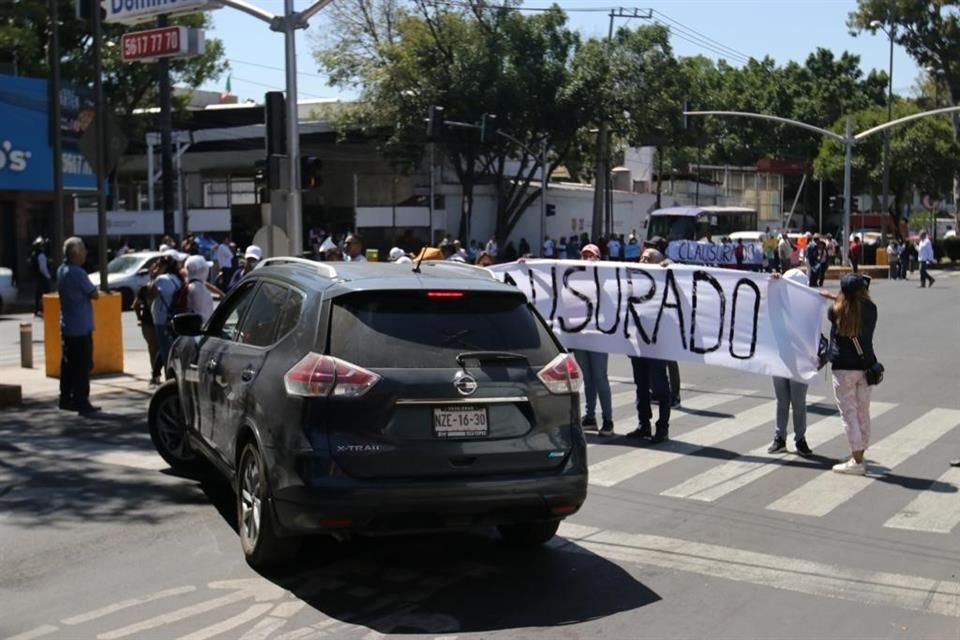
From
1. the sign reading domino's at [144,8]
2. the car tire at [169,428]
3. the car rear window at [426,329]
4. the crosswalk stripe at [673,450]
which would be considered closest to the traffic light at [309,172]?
the sign reading domino's at [144,8]

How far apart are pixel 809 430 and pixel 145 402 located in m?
7.69

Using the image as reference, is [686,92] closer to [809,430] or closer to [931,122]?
[931,122]

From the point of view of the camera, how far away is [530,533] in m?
7.41

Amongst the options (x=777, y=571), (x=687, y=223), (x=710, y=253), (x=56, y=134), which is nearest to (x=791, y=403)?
(x=777, y=571)

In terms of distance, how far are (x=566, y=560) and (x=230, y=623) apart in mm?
2235

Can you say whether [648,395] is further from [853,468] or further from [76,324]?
[76,324]

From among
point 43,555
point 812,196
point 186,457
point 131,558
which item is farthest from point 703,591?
point 812,196

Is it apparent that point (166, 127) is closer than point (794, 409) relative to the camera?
No

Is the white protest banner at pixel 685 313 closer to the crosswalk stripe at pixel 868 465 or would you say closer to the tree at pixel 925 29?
the crosswalk stripe at pixel 868 465

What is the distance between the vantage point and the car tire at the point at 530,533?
24.1ft

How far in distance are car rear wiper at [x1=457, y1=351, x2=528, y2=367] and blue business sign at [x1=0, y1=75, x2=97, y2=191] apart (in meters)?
30.5

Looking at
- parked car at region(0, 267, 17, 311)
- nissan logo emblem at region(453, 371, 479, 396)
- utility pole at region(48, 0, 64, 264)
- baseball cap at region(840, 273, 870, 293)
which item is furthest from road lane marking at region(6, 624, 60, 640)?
parked car at region(0, 267, 17, 311)

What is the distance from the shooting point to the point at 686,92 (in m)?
54.7

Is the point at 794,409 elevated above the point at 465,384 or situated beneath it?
situated beneath
